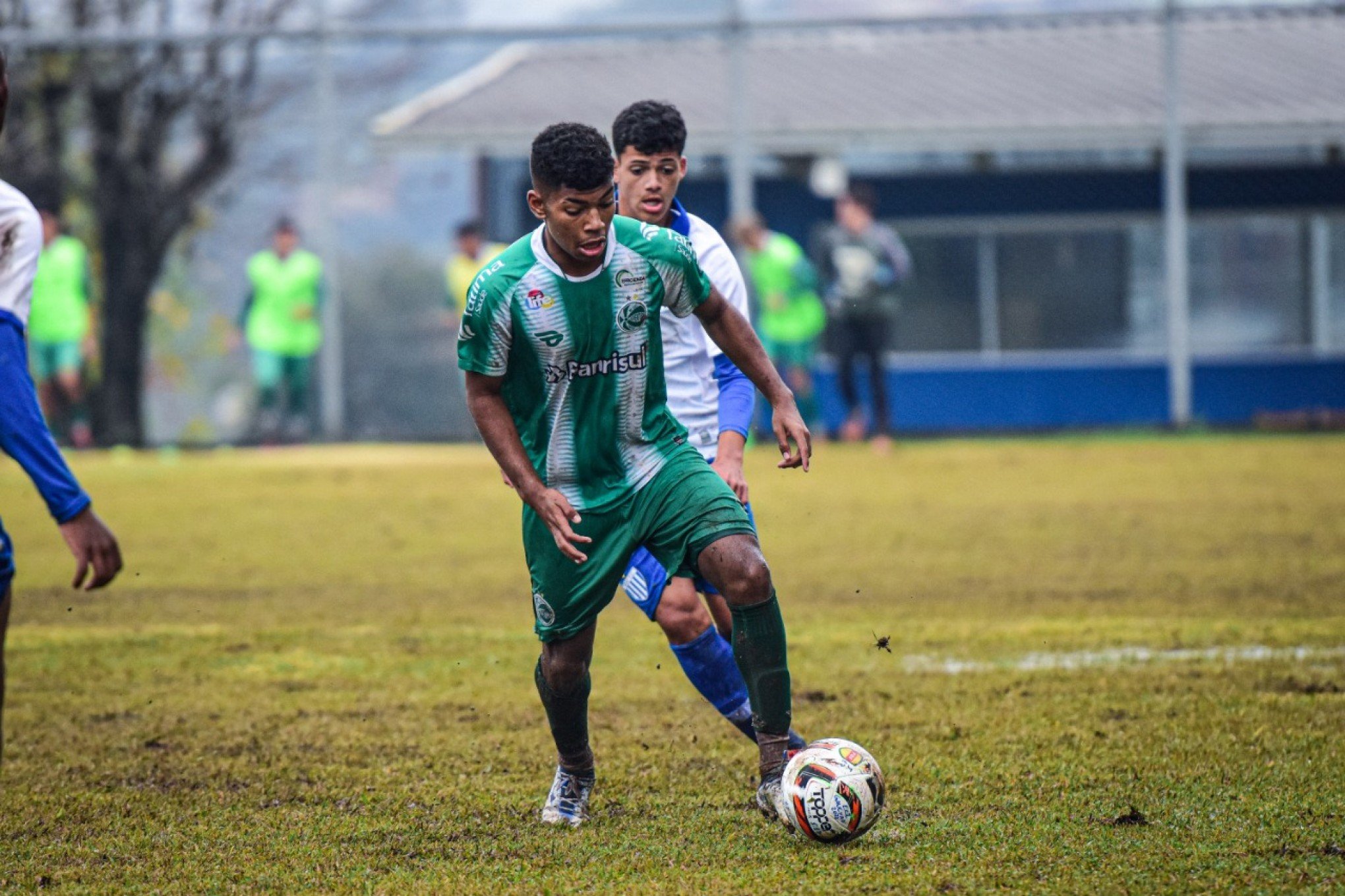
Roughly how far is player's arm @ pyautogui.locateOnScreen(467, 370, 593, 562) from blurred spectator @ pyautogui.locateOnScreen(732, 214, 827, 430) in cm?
1204

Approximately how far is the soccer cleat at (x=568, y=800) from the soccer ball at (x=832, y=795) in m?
0.59

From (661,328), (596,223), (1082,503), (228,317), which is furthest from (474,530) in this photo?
(228,317)

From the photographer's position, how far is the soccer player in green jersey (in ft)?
14.7

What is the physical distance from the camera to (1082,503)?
12.3m

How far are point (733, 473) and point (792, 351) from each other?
40.5 feet

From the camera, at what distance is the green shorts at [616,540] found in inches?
180

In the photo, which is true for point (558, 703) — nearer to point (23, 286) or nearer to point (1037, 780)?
point (1037, 780)

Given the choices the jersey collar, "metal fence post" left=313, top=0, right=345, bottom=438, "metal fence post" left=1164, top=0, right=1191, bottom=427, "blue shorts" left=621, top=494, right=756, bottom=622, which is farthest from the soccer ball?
"metal fence post" left=313, top=0, right=345, bottom=438

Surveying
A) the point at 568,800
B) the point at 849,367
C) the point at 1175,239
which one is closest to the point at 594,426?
the point at 568,800

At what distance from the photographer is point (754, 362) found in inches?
187

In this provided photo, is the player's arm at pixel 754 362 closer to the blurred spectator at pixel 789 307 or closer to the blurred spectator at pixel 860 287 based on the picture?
the blurred spectator at pixel 860 287

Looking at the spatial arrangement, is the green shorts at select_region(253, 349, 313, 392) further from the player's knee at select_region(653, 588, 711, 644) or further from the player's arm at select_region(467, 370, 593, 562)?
the player's arm at select_region(467, 370, 593, 562)

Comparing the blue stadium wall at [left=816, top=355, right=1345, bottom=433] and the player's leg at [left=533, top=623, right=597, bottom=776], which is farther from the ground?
the player's leg at [left=533, top=623, right=597, bottom=776]

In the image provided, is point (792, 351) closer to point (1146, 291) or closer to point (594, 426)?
point (1146, 291)
